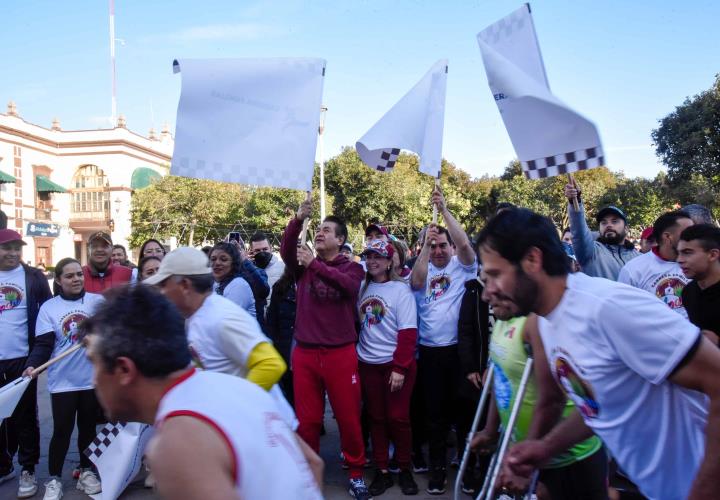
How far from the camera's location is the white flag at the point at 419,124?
475cm

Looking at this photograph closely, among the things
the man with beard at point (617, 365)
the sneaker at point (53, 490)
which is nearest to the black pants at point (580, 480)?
the man with beard at point (617, 365)

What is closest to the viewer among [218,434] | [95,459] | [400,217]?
[218,434]

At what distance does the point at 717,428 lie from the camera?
1.61 metres

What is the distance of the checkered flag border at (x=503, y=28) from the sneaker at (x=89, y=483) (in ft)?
15.1

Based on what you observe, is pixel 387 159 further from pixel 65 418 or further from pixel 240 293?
pixel 65 418

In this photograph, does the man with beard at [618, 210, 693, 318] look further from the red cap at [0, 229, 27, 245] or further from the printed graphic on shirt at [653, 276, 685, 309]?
the red cap at [0, 229, 27, 245]

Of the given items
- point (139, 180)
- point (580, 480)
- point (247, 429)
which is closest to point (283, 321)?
point (580, 480)

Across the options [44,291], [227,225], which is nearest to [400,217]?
[227,225]

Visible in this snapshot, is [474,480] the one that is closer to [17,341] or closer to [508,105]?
[508,105]

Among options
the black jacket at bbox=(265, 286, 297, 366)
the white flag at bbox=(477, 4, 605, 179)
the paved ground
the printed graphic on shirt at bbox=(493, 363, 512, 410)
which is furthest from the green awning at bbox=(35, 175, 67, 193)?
the printed graphic on shirt at bbox=(493, 363, 512, 410)

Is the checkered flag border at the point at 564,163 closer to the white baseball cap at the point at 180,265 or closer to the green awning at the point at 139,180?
the white baseball cap at the point at 180,265

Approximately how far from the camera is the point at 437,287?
521 centimetres

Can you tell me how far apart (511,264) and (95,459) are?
12.1ft

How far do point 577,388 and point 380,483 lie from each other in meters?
3.12
